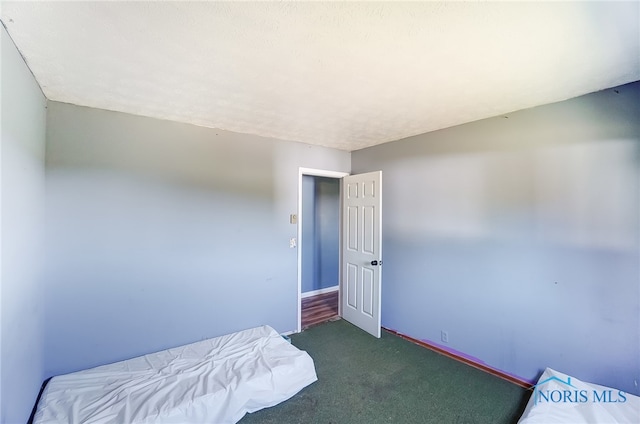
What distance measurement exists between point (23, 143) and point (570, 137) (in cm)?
371

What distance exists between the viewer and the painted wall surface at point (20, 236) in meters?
1.30

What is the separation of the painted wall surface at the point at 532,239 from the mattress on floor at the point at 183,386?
65.2 inches

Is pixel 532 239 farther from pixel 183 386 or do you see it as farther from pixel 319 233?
pixel 319 233

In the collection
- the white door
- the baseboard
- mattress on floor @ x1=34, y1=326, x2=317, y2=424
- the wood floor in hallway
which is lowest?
the wood floor in hallway

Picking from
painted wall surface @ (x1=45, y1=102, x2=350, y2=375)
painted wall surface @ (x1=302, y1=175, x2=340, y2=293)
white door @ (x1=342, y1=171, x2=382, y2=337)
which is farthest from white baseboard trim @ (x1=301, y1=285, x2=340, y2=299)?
painted wall surface @ (x1=45, y1=102, x2=350, y2=375)

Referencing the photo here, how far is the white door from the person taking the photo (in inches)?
125

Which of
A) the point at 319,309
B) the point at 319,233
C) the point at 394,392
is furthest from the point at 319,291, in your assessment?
the point at 394,392

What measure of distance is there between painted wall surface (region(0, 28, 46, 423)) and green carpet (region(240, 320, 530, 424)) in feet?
4.60

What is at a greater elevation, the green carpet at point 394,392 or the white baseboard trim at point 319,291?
the white baseboard trim at point 319,291

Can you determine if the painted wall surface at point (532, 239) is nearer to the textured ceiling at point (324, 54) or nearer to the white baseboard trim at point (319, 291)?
the textured ceiling at point (324, 54)

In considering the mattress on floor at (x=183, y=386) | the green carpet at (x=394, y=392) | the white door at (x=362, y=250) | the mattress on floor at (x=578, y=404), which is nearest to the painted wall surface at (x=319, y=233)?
the white door at (x=362, y=250)

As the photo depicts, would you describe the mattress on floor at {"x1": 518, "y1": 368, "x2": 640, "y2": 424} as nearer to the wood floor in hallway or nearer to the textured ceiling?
the textured ceiling

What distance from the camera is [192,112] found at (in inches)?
92.6

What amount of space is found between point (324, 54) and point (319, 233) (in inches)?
143
